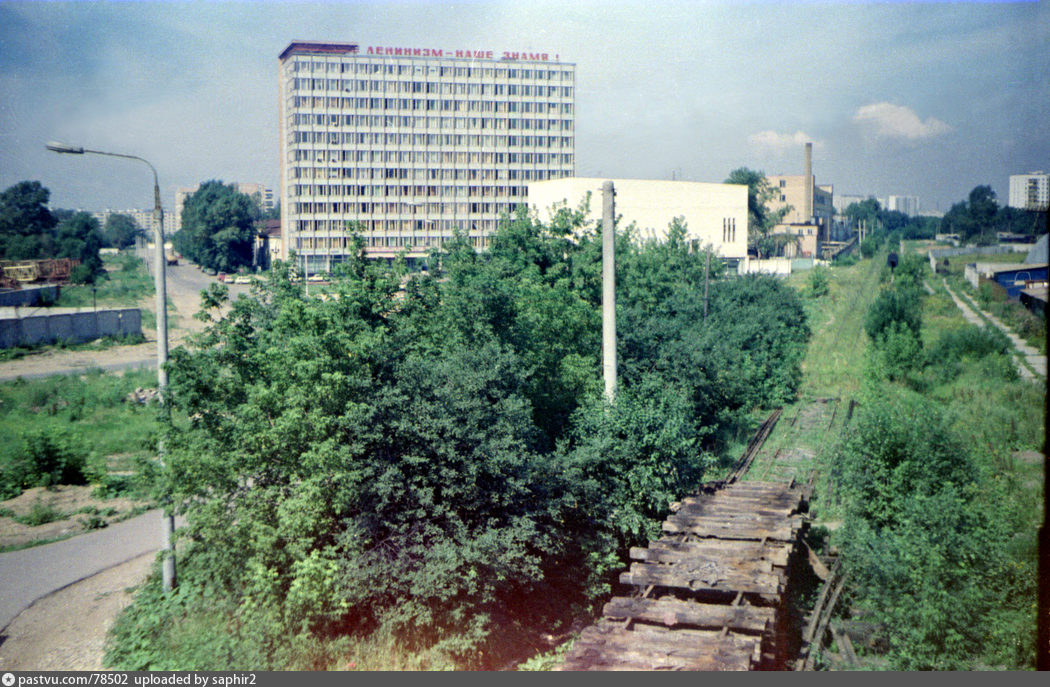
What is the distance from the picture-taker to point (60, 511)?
12344mm

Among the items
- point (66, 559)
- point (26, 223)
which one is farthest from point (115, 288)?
point (66, 559)

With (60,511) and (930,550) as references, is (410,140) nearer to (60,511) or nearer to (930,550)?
(60,511)

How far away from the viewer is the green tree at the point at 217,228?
34.6 meters

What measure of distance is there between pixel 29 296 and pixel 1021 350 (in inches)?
1110

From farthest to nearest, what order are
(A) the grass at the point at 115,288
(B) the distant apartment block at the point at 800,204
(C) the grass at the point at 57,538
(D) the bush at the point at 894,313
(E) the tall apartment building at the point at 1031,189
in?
(B) the distant apartment block at the point at 800,204, (A) the grass at the point at 115,288, (D) the bush at the point at 894,313, (C) the grass at the point at 57,538, (E) the tall apartment building at the point at 1031,189

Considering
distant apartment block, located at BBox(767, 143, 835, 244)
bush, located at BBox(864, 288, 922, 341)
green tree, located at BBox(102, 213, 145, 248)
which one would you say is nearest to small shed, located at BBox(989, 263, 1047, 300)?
bush, located at BBox(864, 288, 922, 341)

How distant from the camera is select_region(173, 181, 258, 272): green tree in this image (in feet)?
113

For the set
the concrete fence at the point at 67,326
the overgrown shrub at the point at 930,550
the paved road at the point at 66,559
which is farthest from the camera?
the concrete fence at the point at 67,326

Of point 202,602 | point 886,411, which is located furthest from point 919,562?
point 202,602

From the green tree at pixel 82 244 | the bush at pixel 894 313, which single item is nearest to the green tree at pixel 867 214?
the bush at pixel 894 313

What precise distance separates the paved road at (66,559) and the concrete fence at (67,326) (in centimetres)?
1369

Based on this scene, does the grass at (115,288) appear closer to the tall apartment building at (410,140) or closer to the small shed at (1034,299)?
the tall apartment building at (410,140)

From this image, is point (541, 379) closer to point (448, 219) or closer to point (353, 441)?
point (353, 441)

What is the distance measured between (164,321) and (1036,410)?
15563 millimetres
